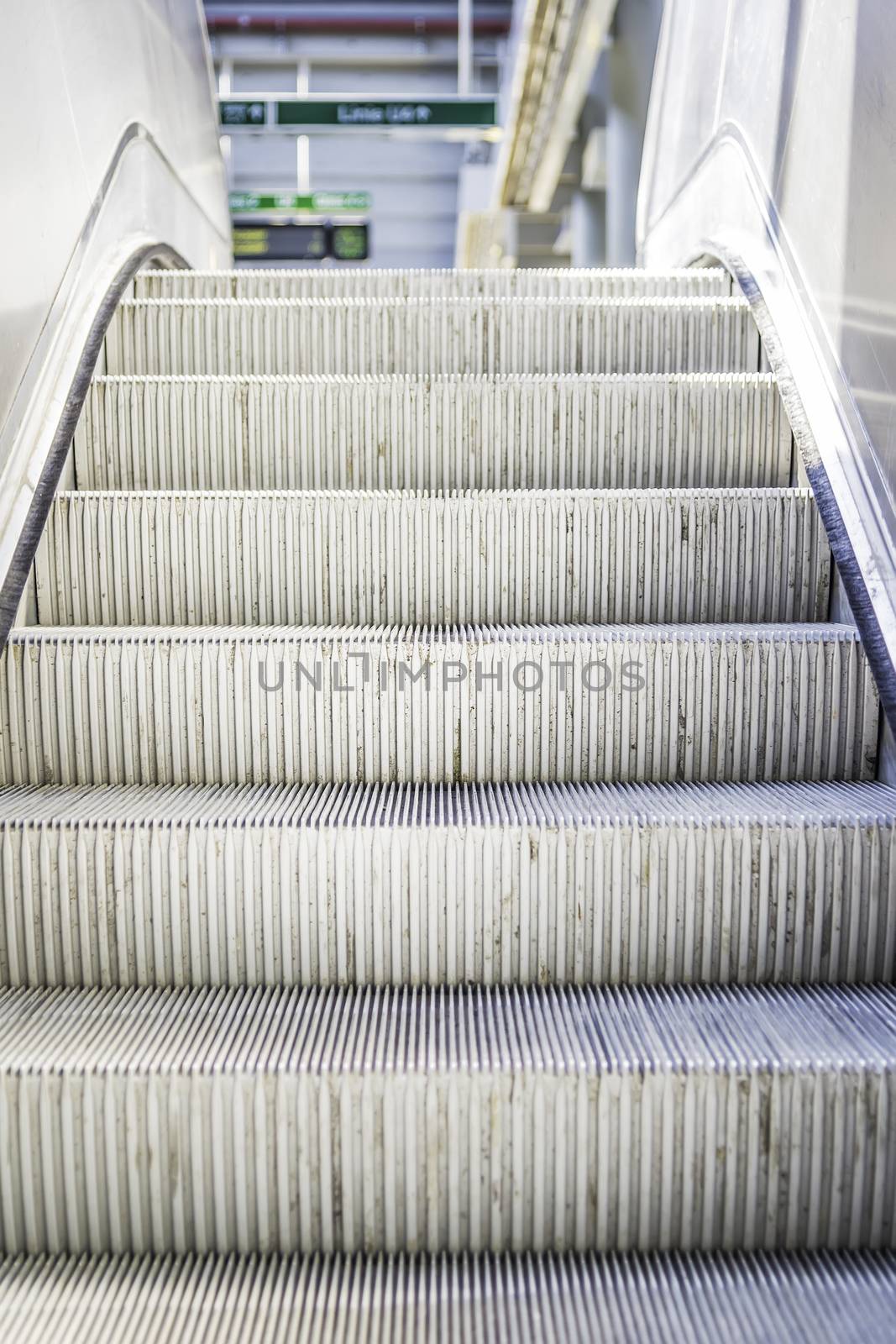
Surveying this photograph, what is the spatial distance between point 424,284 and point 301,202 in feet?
32.2

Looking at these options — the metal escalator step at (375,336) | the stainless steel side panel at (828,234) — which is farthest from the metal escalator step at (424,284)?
the metal escalator step at (375,336)

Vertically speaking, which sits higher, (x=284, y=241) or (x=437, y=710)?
(x=284, y=241)

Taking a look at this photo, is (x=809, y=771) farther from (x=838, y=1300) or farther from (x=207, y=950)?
(x=207, y=950)

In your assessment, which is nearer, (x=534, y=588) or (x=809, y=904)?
(x=809, y=904)

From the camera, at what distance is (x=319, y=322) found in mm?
2141

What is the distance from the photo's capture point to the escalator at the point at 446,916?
1.05 meters

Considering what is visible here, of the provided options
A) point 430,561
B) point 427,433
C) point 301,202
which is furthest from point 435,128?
point 430,561

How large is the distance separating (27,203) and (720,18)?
1.81 metres

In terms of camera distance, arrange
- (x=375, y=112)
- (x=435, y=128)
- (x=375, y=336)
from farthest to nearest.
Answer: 1. (x=435, y=128)
2. (x=375, y=112)
3. (x=375, y=336)

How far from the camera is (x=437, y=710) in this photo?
1.43 metres

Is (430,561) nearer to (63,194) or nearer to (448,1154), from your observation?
(448,1154)

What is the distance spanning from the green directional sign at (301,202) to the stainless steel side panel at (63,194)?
8.44m

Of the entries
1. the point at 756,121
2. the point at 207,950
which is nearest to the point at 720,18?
the point at 756,121

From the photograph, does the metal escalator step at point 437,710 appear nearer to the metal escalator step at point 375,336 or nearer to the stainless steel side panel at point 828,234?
the stainless steel side panel at point 828,234
